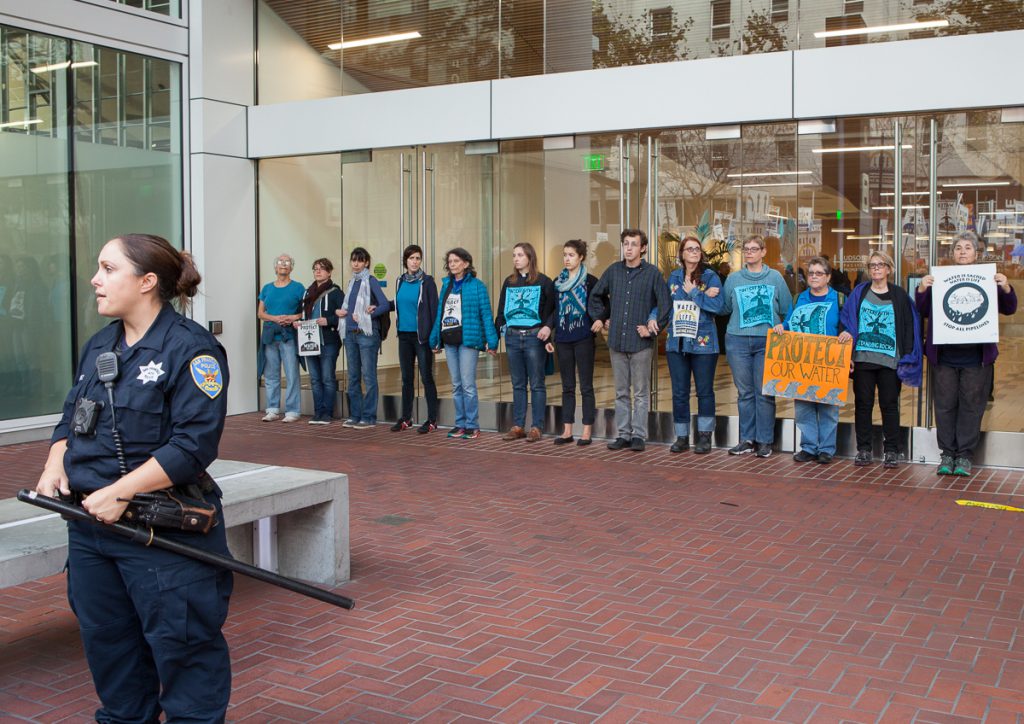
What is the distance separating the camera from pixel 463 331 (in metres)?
11.4

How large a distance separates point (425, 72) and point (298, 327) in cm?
339

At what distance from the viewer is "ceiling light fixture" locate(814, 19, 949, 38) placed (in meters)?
10.2

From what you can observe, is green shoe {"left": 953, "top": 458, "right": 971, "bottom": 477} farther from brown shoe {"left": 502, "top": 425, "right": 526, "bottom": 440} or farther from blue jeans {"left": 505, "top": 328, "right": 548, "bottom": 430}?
brown shoe {"left": 502, "top": 425, "right": 526, "bottom": 440}

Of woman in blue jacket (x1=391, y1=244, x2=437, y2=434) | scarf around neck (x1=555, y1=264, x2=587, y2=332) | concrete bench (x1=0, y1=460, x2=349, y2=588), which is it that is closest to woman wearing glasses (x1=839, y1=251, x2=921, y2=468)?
scarf around neck (x1=555, y1=264, x2=587, y2=332)

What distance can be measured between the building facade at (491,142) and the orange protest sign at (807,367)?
83 centimetres

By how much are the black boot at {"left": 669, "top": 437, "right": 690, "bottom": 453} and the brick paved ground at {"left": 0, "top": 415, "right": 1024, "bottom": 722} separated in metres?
1.69

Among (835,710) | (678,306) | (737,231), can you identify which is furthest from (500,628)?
(737,231)

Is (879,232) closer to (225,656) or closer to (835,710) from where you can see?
(835,710)

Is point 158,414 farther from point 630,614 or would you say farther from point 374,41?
point 374,41

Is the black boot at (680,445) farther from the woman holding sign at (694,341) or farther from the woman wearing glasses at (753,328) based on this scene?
the woman wearing glasses at (753,328)

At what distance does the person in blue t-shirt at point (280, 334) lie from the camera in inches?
512

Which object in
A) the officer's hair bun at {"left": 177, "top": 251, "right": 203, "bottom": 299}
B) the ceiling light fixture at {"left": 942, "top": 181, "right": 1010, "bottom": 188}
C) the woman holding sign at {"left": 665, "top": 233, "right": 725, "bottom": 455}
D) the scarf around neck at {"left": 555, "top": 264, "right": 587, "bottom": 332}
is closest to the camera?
the officer's hair bun at {"left": 177, "top": 251, "right": 203, "bottom": 299}

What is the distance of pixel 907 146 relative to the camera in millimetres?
10219

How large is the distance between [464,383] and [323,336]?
6.77 ft
